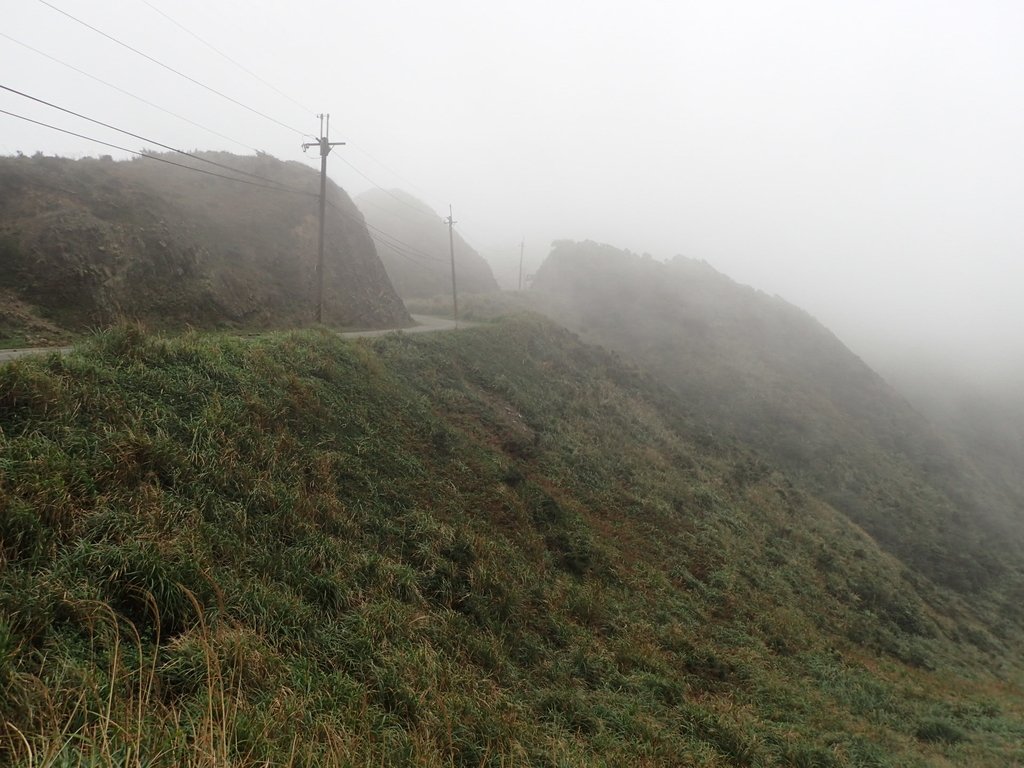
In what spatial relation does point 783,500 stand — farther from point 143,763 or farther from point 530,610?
point 143,763

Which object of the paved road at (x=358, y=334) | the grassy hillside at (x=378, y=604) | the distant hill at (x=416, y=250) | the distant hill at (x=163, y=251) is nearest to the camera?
the grassy hillside at (x=378, y=604)

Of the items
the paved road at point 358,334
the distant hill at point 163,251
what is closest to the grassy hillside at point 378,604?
the paved road at point 358,334

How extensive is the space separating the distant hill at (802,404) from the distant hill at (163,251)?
26.8 m

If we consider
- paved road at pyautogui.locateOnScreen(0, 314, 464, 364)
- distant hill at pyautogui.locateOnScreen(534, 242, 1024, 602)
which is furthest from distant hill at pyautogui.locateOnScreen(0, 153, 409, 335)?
distant hill at pyautogui.locateOnScreen(534, 242, 1024, 602)

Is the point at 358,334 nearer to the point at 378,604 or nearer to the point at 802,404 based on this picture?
the point at 378,604

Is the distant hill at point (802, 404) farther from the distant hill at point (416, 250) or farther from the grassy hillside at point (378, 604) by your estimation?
the grassy hillside at point (378, 604)

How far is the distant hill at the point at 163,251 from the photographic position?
576 inches

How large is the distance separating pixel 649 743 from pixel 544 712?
4.17ft

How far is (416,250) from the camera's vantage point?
68.8 meters

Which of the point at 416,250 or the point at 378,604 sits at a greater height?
the point at 416,250

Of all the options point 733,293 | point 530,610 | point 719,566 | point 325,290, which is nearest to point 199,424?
point 530,610

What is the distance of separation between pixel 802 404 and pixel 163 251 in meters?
44.0

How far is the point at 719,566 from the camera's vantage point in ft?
45.3

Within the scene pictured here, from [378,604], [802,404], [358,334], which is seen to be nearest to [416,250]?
[358,334]
